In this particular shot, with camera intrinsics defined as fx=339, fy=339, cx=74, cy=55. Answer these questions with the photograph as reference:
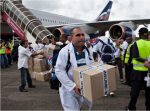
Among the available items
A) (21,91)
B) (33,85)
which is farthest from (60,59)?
(33,85)

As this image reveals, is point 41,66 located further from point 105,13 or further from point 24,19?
point 105,13

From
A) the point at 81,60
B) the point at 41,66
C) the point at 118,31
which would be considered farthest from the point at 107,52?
the point at 118,31

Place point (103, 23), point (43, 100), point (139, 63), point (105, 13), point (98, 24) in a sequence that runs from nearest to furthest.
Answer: point (139, 63) < point (43, 100) < point (103, 23) < point (98, 24) < point (105, 13)

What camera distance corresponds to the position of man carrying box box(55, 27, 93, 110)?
14.9 ft

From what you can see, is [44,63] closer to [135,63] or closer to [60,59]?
[135,63]

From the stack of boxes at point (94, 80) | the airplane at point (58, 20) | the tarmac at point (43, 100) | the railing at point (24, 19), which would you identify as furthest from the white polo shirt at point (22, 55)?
the airplane at point (58, 20)

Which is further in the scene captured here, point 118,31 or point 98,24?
point 98,24

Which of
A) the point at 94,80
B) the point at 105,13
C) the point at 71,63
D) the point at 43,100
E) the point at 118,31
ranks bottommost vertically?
the point at 43,100

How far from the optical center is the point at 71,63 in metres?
4.60

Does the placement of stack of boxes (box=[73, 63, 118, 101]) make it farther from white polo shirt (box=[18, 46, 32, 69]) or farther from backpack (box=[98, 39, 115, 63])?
white polo shirt (box=[18, 46, 32, 69])

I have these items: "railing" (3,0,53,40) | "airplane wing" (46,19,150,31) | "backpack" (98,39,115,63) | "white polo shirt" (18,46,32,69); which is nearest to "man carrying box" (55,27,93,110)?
"backpack" (98,39,115,63)

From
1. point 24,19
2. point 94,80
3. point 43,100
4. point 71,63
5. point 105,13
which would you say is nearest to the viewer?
point 94,80

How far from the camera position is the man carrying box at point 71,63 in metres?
4.53

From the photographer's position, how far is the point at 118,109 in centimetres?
790
